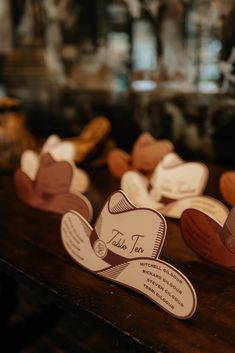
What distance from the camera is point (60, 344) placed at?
6.43 ft

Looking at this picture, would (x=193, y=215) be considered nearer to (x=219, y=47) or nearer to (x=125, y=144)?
(x=219, y=47)

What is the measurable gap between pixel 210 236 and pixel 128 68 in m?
1.48

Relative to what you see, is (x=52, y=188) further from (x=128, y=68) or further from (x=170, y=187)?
(x=128, y=68)

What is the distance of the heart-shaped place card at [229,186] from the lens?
1.26m

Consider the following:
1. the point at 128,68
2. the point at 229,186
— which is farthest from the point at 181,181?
the point at 128,68

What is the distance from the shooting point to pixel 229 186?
1.27 metres

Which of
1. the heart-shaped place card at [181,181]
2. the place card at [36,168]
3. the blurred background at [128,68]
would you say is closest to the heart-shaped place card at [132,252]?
the heart-shaped place card at [181,181]

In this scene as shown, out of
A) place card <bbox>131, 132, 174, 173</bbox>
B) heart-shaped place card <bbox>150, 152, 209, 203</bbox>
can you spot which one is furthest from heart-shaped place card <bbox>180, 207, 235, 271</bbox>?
place card <bbox>131, 132, 174, 173</bbox>

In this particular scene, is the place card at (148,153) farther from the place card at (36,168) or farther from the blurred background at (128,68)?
the blurred background at (128,68)

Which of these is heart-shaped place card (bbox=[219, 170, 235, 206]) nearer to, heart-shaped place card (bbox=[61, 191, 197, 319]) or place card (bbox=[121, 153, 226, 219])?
→ place card (bbox=[121, 153, 226, 219])

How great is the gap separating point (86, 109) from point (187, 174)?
1332 millimetres

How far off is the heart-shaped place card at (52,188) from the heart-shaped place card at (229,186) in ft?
1.54

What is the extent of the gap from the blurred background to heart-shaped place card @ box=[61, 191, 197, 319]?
3.89ft

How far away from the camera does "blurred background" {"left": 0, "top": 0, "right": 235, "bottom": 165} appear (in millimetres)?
Answer: 1857
